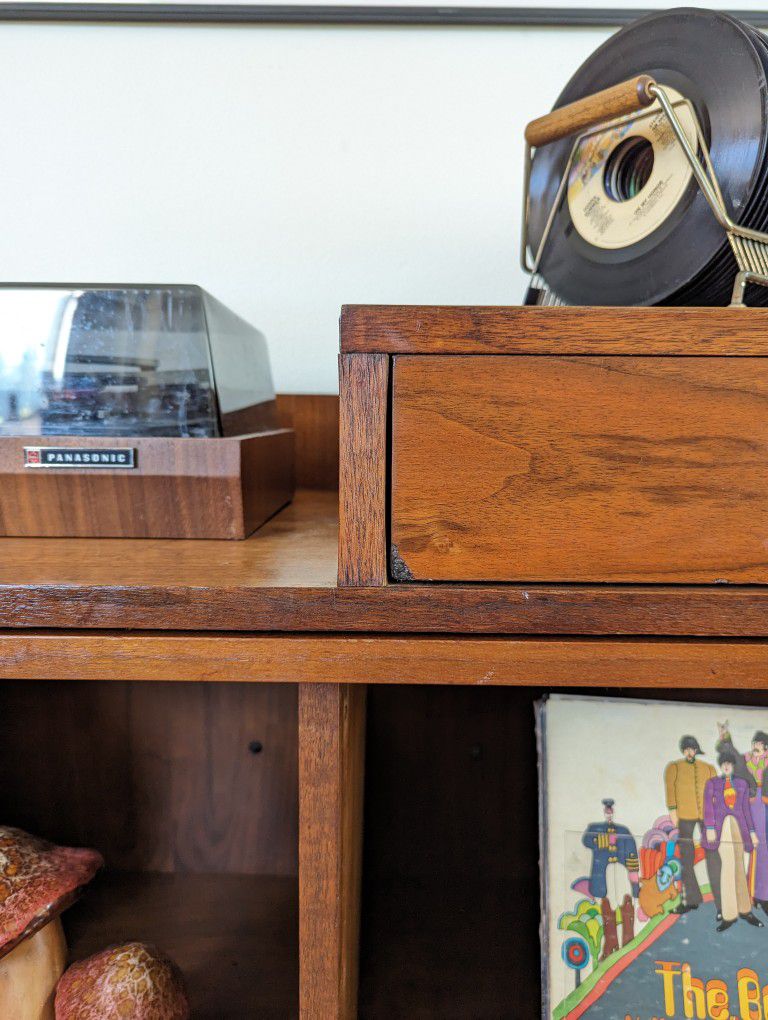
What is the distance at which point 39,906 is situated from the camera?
55 cm

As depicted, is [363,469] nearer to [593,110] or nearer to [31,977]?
[593,110]

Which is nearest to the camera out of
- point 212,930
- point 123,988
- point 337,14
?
point 123,988

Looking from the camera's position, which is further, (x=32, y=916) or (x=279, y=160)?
(x=279, y=160)

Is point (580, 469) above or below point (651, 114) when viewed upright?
below

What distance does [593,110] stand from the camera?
0.54 m

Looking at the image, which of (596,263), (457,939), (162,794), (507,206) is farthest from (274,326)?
(457,939)

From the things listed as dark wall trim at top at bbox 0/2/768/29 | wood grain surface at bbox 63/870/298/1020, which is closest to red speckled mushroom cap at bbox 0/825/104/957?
wood grain surface at bbox 63/870/298/1020

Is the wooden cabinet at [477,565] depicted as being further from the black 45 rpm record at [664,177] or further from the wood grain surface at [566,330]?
the black 45 rpm record at [664,177]

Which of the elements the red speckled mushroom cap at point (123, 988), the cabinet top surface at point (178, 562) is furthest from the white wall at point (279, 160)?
the red speckled mushroom cap at point (123, 988)

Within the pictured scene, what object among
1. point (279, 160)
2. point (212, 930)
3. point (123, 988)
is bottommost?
point (212, 930)

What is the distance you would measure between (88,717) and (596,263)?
732 mm

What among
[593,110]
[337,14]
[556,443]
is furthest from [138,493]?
[337,14]

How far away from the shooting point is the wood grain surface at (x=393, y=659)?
456mm

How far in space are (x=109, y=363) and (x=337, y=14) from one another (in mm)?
537
